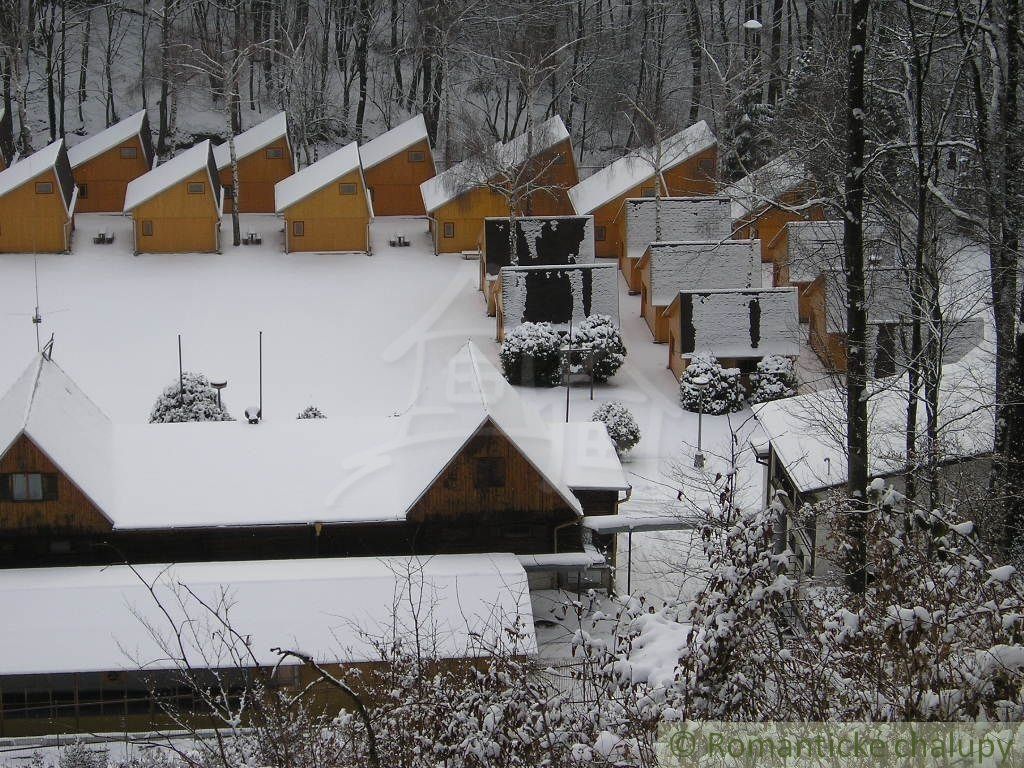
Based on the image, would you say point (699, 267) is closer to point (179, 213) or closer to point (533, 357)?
point (533, 357)

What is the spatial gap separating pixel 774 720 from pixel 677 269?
3401cm

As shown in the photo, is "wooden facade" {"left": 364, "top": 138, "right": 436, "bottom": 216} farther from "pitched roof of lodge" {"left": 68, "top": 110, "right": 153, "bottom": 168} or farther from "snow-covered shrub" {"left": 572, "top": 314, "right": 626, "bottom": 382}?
"snow-covered shrub" {"left": 572, "top": 314, "right": 626, "bottom": 382}

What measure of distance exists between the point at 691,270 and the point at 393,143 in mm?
16306

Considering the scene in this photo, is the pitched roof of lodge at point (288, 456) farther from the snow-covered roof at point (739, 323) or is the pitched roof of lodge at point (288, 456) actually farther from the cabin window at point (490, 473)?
the snow-covered roof at point (739, 323)

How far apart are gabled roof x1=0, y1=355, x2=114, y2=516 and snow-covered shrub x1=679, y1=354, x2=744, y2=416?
16298mm

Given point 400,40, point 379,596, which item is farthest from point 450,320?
point 400,40

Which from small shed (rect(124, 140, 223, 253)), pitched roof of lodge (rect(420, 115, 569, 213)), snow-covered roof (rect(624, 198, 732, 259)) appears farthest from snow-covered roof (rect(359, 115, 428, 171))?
snow-covered roof (rect(624, 198, 732, 259))

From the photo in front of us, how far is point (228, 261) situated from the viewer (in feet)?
157

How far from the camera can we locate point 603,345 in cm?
3950

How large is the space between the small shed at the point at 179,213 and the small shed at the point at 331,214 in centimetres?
252

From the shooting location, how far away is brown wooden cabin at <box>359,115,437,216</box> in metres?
53.4

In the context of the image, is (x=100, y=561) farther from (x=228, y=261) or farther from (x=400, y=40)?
(x=400, y=40)

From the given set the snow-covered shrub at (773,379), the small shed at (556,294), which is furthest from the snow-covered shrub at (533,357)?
the snow-covered shrub at (773,379)

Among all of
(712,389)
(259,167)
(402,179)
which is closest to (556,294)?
(712,389)
